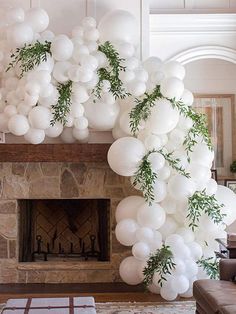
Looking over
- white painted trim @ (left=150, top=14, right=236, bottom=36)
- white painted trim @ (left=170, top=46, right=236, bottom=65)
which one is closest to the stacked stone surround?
white painted trim @ (left=170, top=46, right=236, bottom=65)

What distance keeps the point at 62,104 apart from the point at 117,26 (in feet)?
3.27

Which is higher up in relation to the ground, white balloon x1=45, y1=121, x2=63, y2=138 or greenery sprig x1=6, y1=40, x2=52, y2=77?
greenery sprig x1=6, y1=40, x2=52, y2=77

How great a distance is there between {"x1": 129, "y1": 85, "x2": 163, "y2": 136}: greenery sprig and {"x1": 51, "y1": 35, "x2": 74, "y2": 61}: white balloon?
848 mm

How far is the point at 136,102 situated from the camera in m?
5.36

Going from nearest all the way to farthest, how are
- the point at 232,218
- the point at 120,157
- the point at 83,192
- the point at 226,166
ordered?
1. the point at 120,157
2. the point at 232,218
3. the point at 83,192
4. the point at 226,166

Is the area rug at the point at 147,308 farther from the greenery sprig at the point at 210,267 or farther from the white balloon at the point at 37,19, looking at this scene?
the white balloon at the point at 37,19

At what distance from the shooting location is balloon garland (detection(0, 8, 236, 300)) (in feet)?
16.8

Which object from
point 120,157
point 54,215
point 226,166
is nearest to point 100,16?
point 120,157

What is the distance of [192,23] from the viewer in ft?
21.8

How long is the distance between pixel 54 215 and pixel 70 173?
0.83 m

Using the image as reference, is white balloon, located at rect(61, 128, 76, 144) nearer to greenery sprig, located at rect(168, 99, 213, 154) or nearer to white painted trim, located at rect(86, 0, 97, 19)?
greenery sprig, located at rect(168, 99, 213, 154)

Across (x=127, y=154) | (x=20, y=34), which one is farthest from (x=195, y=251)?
(x=20, y=34)

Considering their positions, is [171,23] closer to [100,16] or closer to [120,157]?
[100,16]


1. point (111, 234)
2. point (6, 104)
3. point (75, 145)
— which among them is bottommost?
point (111, 234)
